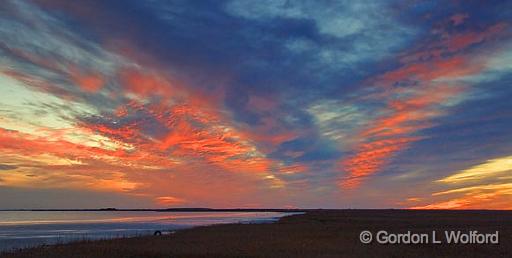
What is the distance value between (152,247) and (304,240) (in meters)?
13.0

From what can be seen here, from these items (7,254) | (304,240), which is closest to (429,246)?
(304,240)

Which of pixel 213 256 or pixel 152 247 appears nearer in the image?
pixel 213 256

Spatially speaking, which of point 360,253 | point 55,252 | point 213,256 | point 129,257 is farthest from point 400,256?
point 55,252

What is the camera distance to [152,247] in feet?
125

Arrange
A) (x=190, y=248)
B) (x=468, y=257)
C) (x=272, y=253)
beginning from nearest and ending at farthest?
(x=468, y=257) < (x=272, y=253) < (x=190, y=248)

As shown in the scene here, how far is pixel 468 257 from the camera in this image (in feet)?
105

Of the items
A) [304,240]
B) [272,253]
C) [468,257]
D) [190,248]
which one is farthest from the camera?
[304,240]

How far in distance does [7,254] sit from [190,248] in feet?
41.2

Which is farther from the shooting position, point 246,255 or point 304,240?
point 304,240

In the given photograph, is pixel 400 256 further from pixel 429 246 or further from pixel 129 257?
pixel 129 257

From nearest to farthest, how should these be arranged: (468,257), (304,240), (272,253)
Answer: (468,257), (272,253), (304,240)

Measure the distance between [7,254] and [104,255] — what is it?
23.8 feet

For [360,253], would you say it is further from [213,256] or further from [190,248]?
[190,248]

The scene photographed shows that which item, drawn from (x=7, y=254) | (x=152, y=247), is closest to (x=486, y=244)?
(x=152, y=247)
